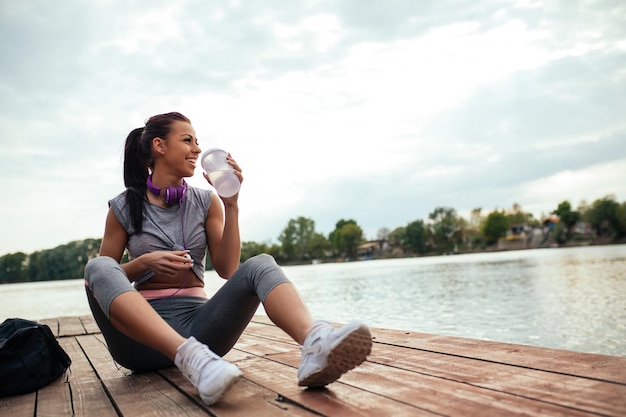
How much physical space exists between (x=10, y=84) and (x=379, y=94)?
109 ft

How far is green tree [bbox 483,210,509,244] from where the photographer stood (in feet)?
271

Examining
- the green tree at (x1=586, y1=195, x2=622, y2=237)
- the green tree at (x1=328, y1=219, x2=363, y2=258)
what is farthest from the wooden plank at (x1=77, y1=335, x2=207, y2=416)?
the green tree at (x1=328, y1=219, x2=363, y2=258)

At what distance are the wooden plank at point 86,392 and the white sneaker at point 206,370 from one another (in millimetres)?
336

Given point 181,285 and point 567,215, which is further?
point 567,215

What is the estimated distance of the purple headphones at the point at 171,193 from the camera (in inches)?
90.0

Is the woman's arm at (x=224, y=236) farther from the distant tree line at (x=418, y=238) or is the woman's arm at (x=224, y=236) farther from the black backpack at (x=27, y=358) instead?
the distant tree line at (x=418, y=238)

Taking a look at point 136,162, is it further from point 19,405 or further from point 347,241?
point 347,241

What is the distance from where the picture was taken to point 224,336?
2.09m

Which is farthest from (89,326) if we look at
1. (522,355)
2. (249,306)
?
(522,355)

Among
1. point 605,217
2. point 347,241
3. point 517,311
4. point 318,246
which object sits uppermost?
point 605,217

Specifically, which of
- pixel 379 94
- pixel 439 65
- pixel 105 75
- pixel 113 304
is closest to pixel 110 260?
pixel 113 304

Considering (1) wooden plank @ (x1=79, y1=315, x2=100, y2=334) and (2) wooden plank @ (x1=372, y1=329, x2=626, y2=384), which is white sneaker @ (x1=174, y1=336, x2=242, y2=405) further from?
(1) wooden plank @ (x1=79, y1=315, x2=100, y2=334)

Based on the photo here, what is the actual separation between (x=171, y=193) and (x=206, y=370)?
0.98 m

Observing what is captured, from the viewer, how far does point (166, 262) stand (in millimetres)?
1898
